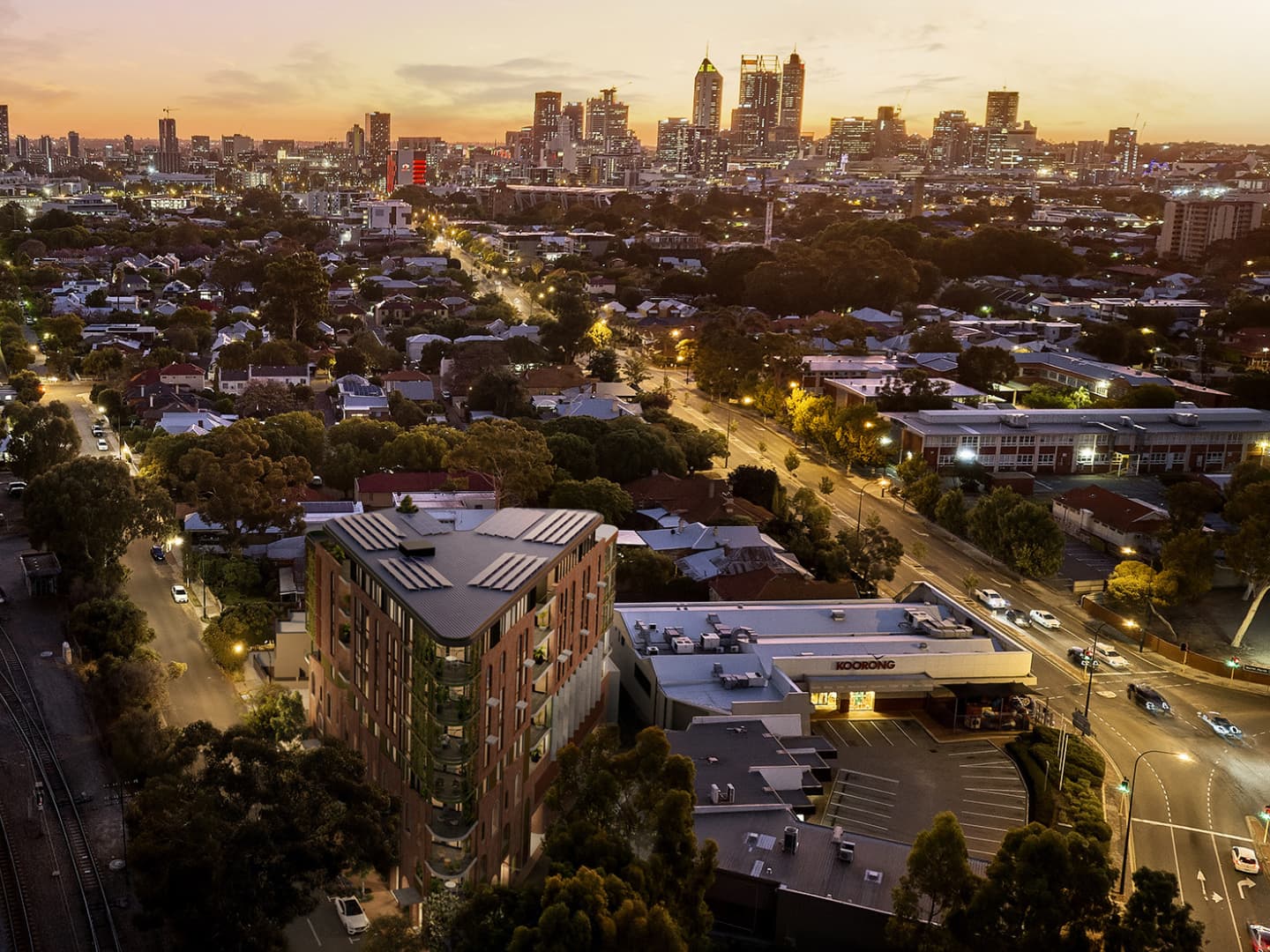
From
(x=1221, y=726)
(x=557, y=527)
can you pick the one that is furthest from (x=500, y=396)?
(x=1221, y=726)

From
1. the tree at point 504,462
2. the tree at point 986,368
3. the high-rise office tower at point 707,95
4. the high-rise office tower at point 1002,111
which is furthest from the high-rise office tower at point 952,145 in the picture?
the tree at point 504,462

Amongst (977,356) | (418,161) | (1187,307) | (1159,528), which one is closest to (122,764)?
(1159,528)

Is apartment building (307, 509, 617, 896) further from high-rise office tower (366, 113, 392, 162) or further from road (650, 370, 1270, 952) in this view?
high-rise office tower (366, 113, 392, 162)

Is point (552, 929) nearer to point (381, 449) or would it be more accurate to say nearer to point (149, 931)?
point (149, 931)

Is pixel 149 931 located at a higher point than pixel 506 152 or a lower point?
lower

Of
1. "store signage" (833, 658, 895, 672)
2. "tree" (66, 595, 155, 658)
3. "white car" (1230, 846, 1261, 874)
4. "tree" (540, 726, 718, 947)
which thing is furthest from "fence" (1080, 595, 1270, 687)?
"tree" (66, 595, 155, 658)

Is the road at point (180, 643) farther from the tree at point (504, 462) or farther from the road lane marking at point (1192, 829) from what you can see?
the road lane marking at point (1192, 829)

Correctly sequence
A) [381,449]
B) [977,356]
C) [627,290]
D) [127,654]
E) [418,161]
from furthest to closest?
[418,161], [627,290], [977,356], [381,449], [127,654]
